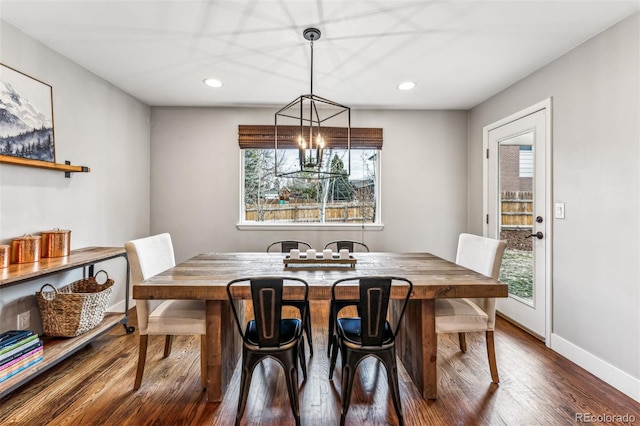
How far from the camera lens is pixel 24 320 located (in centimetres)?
218

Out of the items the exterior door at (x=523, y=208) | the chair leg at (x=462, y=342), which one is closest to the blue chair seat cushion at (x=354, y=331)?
the chair leg at (x=462, y=342)

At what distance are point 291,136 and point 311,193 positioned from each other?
76 centimetres

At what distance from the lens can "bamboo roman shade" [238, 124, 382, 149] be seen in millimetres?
3750

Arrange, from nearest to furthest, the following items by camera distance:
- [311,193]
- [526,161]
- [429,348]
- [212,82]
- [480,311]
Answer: [429,348], [480,311], [526,161], [212,82], [311,193]

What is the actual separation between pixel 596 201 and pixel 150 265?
10.4 ft

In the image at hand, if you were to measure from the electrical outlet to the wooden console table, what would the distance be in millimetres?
144

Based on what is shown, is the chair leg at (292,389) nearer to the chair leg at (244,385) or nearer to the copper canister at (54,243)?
the chair leg at (244,385)

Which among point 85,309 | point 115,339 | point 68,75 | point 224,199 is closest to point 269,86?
point 224,199

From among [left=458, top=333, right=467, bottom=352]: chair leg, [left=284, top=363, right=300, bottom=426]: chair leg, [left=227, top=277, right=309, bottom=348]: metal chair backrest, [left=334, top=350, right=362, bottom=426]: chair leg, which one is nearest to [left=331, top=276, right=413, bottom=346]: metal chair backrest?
[left=334, top=350, right=362, bottom=426]: chair leg

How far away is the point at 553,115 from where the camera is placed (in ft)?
8.38

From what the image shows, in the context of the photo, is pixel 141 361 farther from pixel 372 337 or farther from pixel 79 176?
pixel 79 176

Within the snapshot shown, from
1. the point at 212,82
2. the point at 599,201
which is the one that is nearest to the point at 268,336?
the point at 599,201

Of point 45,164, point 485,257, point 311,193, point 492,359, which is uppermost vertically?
point 45,164

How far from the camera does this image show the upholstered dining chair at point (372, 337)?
155cm
